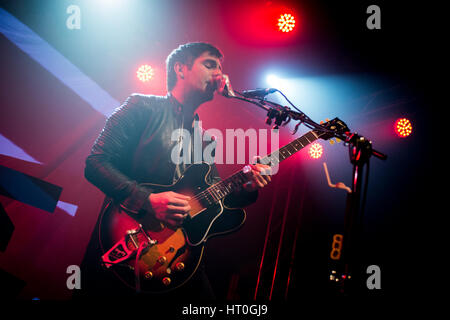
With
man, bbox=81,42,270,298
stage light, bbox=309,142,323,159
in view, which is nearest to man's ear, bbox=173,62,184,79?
man, bbox=81,42,270,298

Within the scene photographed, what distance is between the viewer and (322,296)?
324cm

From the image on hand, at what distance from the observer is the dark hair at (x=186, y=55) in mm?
2668

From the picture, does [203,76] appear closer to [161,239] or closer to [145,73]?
[145,73]

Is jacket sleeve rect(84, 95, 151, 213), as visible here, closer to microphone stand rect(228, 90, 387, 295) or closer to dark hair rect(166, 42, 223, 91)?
dark hair rect(166, 42, 223, 91)

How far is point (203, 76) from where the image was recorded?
8.35ft

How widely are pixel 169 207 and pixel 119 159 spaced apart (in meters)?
0.64

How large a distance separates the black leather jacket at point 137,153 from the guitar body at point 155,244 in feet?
0.44

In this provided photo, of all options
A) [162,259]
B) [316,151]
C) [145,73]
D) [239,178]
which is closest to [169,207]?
[162,259]

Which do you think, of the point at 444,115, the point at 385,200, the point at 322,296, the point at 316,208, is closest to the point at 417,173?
the point at 385,200

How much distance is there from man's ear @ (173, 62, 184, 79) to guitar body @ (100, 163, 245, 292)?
1.18 meters

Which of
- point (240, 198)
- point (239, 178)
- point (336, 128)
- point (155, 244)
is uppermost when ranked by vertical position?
point (336, 128)

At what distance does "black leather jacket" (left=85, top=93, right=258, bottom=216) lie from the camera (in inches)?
76.0
